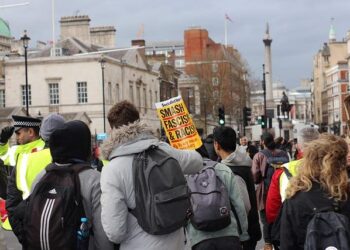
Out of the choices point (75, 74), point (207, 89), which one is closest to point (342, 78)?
point (207, 89)

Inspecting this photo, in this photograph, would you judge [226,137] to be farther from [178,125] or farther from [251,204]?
[251,204]

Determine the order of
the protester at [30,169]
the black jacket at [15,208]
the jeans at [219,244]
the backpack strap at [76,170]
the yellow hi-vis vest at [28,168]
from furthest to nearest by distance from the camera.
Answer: the jeans at [219,244]
the yellow hi-vis vest at [28,168]
the protester at [30,169]
the black jacket at [15,208]
the backpack strap at [76,170]

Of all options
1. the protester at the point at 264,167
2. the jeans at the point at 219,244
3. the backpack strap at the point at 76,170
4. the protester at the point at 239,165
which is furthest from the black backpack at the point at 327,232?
the protester at the point at 264,167

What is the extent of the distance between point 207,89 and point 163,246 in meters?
79.1

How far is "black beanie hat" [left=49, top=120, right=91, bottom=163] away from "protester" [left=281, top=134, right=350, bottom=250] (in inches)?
57.7

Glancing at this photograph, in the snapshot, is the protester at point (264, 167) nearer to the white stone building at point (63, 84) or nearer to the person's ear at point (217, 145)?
the person's ear at point (217, 145)

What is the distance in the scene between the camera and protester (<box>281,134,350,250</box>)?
15.8ft

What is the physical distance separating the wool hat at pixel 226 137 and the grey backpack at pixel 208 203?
1.01 metres

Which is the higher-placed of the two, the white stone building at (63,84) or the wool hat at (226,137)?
the white stone building at (63,84)

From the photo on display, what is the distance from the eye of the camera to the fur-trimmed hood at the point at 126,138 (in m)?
5.06

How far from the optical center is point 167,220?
480cm

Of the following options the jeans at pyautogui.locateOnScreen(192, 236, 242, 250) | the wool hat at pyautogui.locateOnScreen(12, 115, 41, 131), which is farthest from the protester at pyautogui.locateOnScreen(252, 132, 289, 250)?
the wool hat at pyautogui.locateOnScreen(12, 115, 41, 131)

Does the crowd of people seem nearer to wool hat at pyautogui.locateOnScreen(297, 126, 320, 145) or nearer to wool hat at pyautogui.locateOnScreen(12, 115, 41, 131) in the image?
wool hat at pyautogui.locateOnScreen(297, 126, 320, 145)

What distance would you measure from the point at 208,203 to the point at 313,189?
1.55 metres
